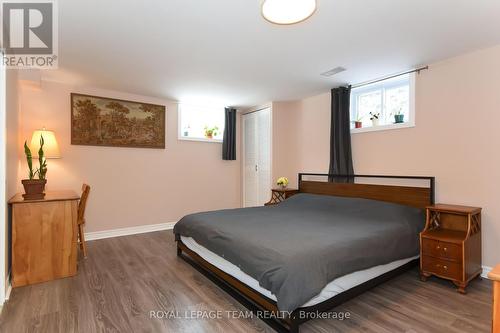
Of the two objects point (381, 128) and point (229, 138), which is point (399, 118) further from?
point (229, 138)

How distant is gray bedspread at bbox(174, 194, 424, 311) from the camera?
1751mm

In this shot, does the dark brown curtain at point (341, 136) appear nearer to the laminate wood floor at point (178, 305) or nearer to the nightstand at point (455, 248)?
the nightstand at point (455, 248)

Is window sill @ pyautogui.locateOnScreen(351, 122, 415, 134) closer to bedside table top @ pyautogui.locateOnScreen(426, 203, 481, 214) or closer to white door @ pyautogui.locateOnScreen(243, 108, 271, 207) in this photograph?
bedside table top @ pyautogui.locateOnScreen(426, 203, 481, 214)

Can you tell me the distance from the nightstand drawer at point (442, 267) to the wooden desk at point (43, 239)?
358 cm

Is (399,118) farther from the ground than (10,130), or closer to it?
farther from the ground

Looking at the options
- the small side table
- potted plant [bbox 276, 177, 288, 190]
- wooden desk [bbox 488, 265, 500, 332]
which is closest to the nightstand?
wooden desk [bbox 488, 265, 500, 332]

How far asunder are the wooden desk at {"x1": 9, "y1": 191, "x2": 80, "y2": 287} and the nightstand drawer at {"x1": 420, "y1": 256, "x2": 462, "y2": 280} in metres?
3.58

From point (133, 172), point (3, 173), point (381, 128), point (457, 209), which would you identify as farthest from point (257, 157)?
point (3, 173)

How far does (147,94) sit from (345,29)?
3.31 meters

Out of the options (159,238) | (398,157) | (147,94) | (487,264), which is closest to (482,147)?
(398,157)

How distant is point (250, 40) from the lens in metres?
2.55

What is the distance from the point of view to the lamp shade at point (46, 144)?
3334 mm

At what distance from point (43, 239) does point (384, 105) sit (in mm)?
4380

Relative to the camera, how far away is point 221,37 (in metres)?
2.50
